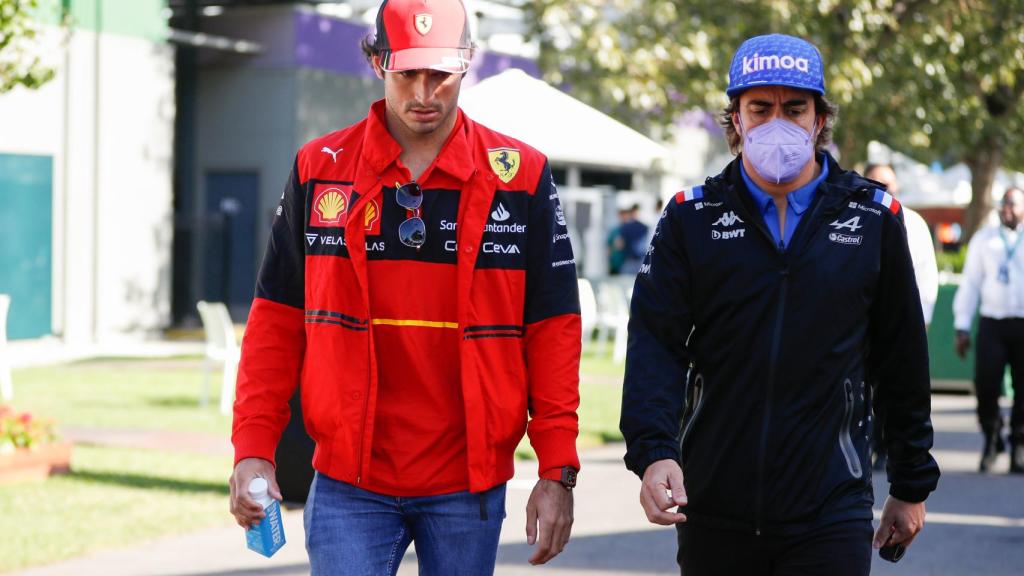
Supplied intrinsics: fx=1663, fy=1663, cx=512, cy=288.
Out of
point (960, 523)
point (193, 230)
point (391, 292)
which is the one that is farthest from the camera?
point (193, 230)

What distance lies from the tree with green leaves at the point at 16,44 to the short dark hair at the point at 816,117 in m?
5.86

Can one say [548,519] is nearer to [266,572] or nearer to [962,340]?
[266,572]

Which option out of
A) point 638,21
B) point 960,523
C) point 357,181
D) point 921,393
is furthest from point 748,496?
point 638,21

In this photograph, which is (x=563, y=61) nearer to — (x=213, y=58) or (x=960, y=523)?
(x=213, y=58)

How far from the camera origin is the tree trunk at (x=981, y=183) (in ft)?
98.4

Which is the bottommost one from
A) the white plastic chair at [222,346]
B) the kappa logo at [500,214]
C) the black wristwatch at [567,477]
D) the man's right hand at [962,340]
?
the white plastic chair at [222,346]

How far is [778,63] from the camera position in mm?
3939

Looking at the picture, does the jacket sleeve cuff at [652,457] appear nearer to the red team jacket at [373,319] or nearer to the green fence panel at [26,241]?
the red team jacket at [373,319]

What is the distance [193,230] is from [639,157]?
43.2 feet

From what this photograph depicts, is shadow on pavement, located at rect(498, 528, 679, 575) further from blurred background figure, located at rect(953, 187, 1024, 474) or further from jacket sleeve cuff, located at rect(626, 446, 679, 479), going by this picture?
jacket sleeve cuff, located at rect(626, 446, 679, 479)

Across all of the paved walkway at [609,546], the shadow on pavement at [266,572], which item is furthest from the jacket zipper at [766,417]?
the shadow on pavement at [266,572]

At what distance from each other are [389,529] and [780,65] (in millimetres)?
1427

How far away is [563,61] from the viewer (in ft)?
80.7

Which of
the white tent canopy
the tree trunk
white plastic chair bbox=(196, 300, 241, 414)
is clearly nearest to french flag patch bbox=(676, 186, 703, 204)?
the white tent canopy
